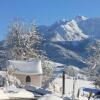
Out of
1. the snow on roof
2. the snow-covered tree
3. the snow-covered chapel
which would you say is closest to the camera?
the snow-covered chapel

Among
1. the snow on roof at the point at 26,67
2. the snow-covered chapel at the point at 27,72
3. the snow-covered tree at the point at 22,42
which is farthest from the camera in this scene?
the snow-covered tree at the point at 22,42

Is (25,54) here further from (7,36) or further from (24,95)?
(24,95)

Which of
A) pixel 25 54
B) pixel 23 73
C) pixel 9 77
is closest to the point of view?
pixel 9 77

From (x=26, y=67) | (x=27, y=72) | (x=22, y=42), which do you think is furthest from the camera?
(x=22, y=42)

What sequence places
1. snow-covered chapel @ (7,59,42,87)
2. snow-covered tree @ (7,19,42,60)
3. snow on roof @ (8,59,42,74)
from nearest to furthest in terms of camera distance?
snow-covered chapel @ (7,59,42,87) < snow on roof @ (8,59,42,74) < snow-covered tree @ (7,19,42,60)

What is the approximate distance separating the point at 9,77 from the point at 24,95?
2887 centimetres

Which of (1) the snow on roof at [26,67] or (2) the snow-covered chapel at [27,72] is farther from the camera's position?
(1) the snow on roof at [26,67]

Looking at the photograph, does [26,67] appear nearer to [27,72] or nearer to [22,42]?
[27,72]

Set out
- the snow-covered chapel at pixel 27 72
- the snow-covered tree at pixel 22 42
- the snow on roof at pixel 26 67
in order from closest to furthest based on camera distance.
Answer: the snow-covered chapel at pixel 27 72 → the snow on roof at pixel 26 67 → the snow-covered tree at pixel 22 42

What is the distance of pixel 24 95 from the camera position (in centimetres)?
3000

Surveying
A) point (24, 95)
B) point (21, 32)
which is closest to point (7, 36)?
point (21, 32)

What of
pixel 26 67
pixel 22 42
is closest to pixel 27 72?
pixel 26 67

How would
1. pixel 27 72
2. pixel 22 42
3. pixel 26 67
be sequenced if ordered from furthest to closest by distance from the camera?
1. pixel 22 42
2. pixel 26 67
3. pixel 27 72

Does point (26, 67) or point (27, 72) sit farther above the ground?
point (26, 67)
